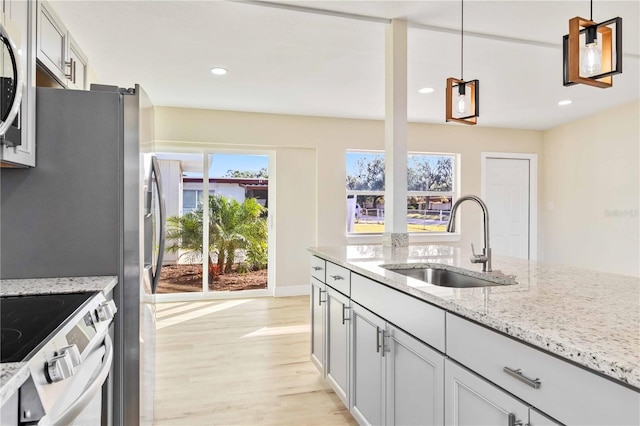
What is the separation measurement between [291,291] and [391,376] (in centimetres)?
370

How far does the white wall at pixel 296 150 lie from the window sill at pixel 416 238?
173 millimetres

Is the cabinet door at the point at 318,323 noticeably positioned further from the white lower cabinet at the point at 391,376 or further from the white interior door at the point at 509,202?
the white interior door at the point at 509,202

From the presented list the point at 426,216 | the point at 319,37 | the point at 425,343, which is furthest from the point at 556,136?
the point at 425,343

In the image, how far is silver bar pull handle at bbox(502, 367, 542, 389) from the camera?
0.95 meters

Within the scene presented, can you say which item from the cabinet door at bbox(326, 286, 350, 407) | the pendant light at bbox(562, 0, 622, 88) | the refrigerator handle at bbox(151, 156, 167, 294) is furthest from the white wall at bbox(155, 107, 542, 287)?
the pendant light at bbox(562, 0, 622, 88)

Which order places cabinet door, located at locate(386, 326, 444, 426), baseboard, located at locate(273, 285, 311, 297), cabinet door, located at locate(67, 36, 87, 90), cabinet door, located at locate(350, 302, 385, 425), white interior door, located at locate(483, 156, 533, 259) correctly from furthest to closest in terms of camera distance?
white interior door, located at locate(483, 156, 533, 259), baseboard, located at locate(273, 285, 311, 297), cabinet door, located at locate(67, 36, 87, 90), cabinet door, located at locate(350, 302, 385, 425), cabinet door, located at locate(386, 326, 444, 426)

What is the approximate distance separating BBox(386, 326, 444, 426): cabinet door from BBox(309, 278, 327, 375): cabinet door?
35.9 inches

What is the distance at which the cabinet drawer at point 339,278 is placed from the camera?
219 centimetres

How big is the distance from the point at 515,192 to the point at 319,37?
4.58 metres

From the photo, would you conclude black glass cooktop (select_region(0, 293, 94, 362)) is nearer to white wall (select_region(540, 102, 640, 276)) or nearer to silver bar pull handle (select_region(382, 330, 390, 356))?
silver bar pull handle (select_region(382, 330, 390, 356))

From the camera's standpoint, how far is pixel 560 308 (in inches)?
46.2

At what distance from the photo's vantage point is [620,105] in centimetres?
500

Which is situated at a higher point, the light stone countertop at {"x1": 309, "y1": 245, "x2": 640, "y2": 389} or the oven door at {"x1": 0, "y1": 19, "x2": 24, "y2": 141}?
the oven door at {"x1": 0, "y1": 19, "x2": 24, "y2": 141}

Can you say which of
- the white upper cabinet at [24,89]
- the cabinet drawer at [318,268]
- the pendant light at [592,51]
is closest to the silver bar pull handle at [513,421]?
the pendant light at [592,51]
